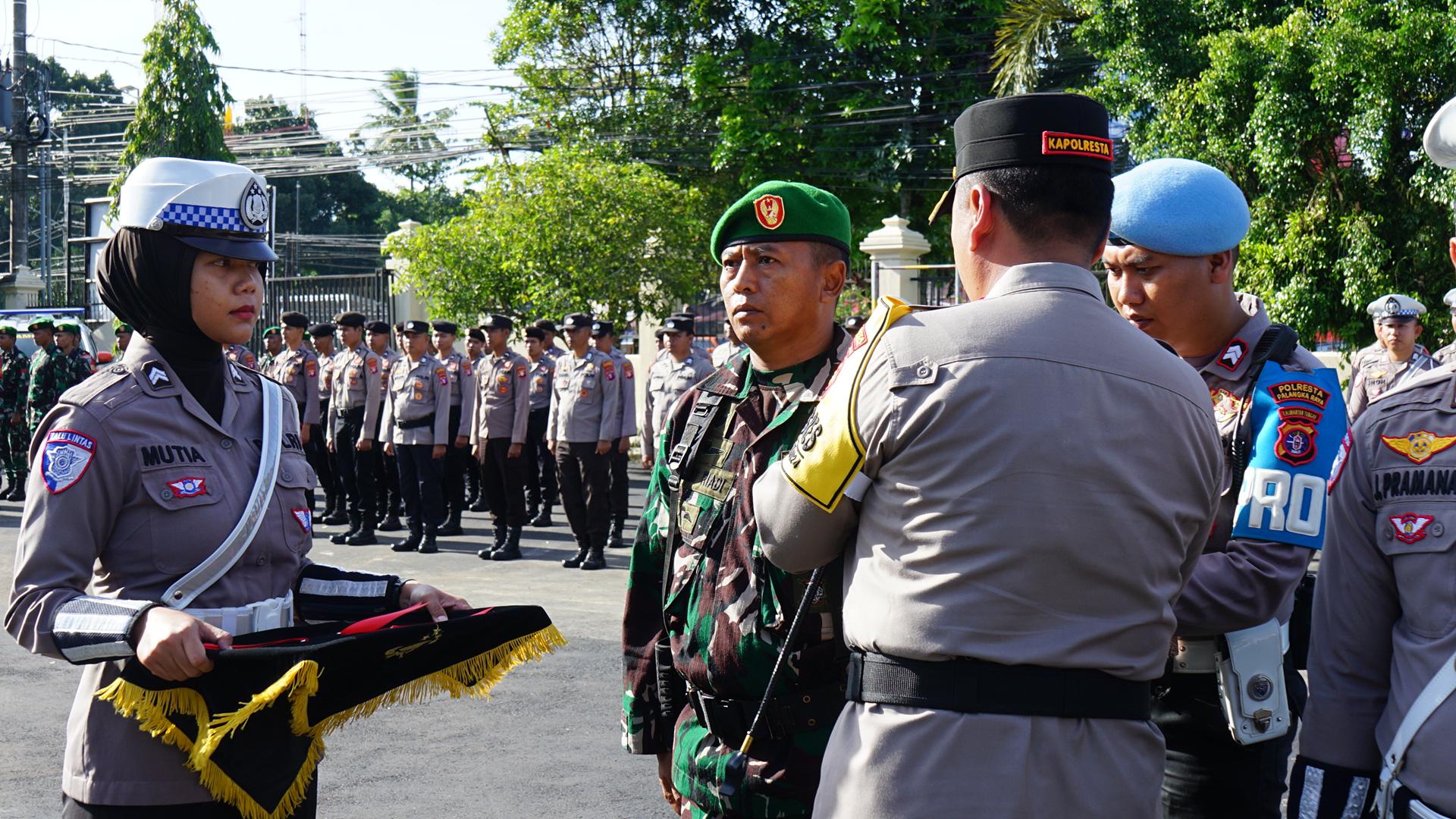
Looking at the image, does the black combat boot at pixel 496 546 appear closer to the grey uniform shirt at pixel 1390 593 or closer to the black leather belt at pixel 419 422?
the black leather belt at pixel 419 422

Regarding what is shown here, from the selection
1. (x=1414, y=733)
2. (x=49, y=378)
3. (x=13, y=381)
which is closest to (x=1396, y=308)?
(x=1414, y=733)

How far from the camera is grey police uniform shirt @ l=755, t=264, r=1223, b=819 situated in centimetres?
183

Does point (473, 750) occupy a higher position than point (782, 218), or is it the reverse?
point (782, 218)

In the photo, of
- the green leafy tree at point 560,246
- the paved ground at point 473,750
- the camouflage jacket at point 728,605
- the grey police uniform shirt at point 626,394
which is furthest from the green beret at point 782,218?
the green leafy tree at point 560,246

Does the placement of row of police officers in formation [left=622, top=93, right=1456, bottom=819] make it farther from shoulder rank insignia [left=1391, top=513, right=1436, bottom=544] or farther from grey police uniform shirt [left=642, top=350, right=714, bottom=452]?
grey police uniform shirt [left=642, top=350, right=714, bottom=452]

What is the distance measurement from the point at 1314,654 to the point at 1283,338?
27.1 inches

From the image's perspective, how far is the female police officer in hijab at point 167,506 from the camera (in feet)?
7.96

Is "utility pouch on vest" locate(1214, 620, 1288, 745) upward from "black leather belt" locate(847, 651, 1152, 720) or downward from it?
downward

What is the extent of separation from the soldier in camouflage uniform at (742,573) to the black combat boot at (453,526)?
9637mm

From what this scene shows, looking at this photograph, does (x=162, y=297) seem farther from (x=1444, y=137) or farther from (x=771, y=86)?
(x=771, y=86)

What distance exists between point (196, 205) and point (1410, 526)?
2364mm

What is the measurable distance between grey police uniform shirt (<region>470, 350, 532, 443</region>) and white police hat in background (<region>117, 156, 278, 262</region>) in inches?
333

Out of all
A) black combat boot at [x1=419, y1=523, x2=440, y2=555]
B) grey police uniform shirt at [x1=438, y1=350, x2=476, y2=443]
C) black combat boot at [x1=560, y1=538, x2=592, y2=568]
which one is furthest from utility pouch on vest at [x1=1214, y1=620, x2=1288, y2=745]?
grey police uniform shirt at [x1=438, y1=350, x2=476, y2=443]

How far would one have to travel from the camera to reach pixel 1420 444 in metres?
2.23
